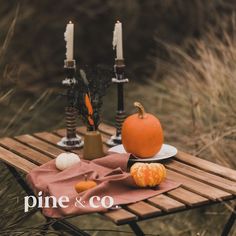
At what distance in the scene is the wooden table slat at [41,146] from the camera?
381cm

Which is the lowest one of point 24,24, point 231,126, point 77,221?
point 77,221

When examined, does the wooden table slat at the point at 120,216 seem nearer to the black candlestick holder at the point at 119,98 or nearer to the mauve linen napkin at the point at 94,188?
the mauve linen napkin at the point at 94,188

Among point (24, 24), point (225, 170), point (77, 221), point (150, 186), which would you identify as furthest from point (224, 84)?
point (24, 24)

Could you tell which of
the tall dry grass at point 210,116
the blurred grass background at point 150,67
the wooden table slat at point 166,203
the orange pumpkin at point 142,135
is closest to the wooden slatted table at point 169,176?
the wooden table slat at point 166,203

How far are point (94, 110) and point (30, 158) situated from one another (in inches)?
15.3

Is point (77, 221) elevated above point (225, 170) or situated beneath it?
situated beneath

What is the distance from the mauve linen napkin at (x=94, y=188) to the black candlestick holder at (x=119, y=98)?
1.38ft

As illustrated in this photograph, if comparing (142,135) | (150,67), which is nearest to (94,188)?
(142,135)

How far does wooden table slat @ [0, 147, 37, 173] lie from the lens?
3520 millimetres

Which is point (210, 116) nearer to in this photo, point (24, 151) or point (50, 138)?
point (50, 138)

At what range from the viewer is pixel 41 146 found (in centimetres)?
395

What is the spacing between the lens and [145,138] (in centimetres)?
353

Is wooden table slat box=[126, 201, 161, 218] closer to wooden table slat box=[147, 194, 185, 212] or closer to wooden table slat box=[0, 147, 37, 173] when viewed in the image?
wooden table slat box=[147, 194, 185, 212]

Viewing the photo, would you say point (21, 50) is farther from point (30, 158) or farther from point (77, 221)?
point (30, 158)
